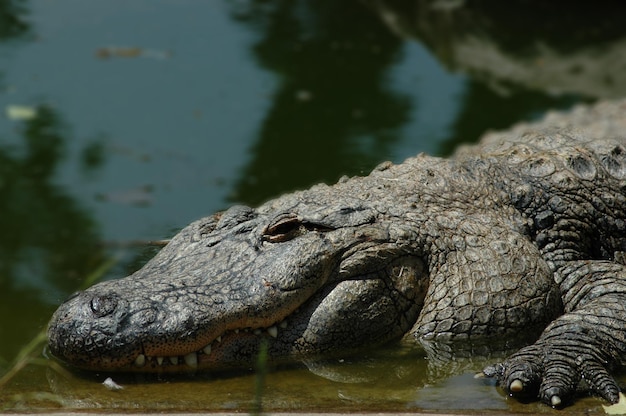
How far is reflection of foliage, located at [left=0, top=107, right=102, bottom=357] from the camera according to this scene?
246 inches

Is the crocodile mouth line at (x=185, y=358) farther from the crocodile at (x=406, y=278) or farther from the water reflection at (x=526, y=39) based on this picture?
the water reflection at (x=526, y=39)

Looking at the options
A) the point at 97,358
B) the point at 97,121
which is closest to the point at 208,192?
the point at 97,121

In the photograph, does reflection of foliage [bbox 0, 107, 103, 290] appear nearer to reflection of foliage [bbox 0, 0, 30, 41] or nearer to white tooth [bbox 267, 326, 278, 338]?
white tooth [bbox 267, 326, 278, 338]

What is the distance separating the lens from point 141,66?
455 inches

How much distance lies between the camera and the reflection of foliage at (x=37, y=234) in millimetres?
6242

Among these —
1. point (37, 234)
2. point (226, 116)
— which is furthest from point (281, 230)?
point (226, 116)

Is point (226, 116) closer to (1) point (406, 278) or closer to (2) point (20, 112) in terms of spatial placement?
(2) point (20, 112)

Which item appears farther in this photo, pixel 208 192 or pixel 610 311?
pixel 208 192

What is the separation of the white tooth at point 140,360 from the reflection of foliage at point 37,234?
1051mm

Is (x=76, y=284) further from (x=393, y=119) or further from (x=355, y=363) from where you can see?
(x=393, y=119)

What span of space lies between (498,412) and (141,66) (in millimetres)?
7941

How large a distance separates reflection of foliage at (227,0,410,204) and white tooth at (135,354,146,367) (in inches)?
128

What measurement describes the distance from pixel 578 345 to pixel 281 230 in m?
1.49

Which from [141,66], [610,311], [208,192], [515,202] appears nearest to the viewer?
[610,311]
